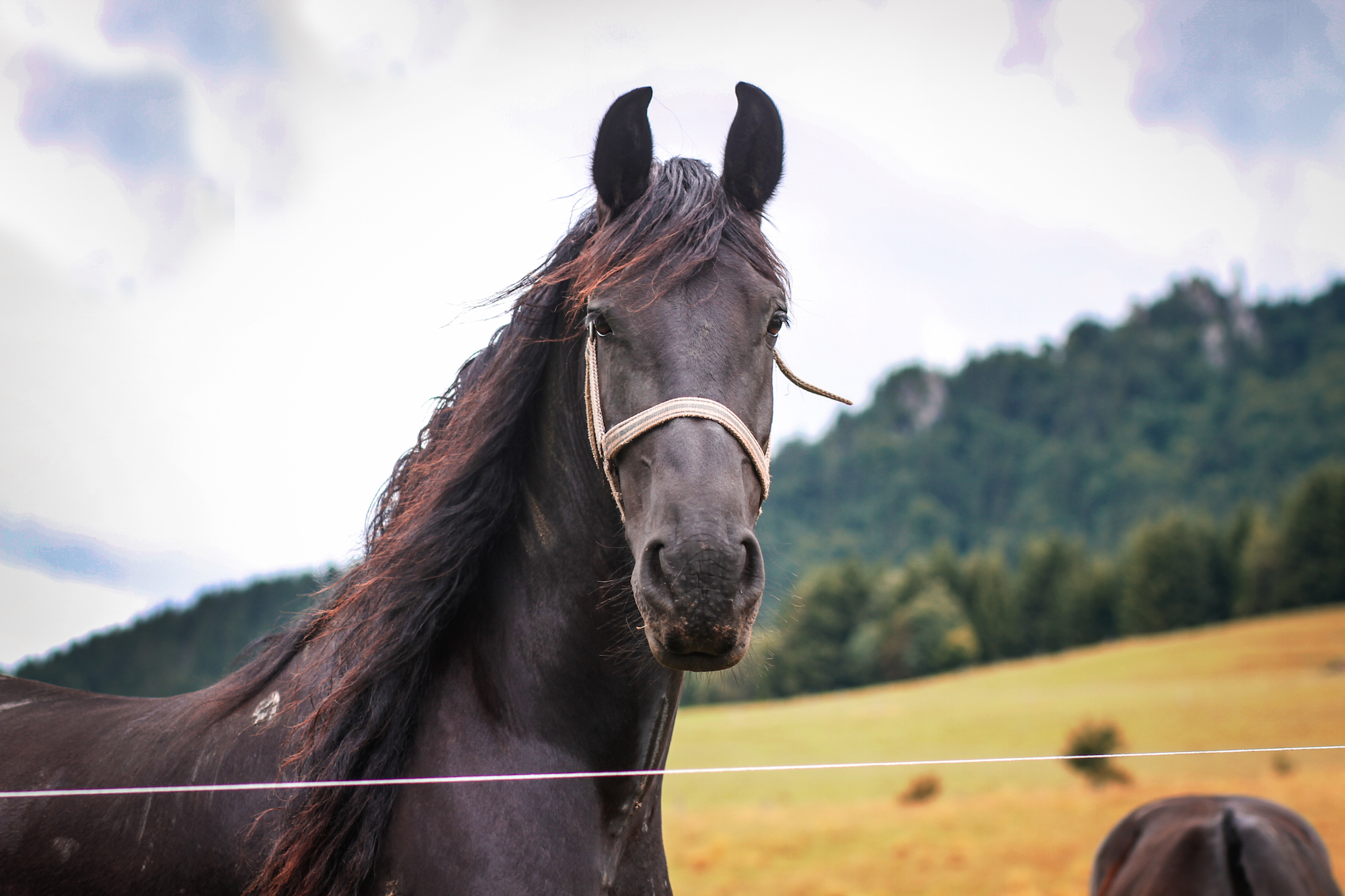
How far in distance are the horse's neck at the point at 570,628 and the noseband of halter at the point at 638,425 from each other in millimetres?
123

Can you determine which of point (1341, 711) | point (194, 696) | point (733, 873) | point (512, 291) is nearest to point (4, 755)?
point (194, 696)

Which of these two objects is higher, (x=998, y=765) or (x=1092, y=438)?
(x=1092, y=438)

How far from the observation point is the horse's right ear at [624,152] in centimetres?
239

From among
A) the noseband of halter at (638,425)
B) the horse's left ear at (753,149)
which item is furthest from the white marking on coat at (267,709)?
the horse's left ear at (753,149)

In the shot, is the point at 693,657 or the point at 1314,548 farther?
the point at 1314,548

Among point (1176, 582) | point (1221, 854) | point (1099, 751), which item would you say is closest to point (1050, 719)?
point (1099, 751)

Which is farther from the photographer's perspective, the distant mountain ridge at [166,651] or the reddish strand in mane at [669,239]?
the distant mountain ridge at [166,651]

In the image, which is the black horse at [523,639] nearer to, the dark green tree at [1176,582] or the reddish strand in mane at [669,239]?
the reddish strand in mane at [669,239]

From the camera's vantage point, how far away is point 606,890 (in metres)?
2.26

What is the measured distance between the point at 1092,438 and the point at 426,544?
5328 inches

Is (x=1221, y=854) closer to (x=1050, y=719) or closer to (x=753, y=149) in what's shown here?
(x=753, y=149)

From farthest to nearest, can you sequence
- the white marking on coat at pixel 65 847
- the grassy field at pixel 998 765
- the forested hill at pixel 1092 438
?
1. the forested hill at pixel 1092 438
2. the grassy field at pixel 998 765
3. the white marking on coat at pixel 65 847

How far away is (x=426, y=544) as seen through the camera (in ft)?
7.78

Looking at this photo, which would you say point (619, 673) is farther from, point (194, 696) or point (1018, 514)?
point (1018, 514)
